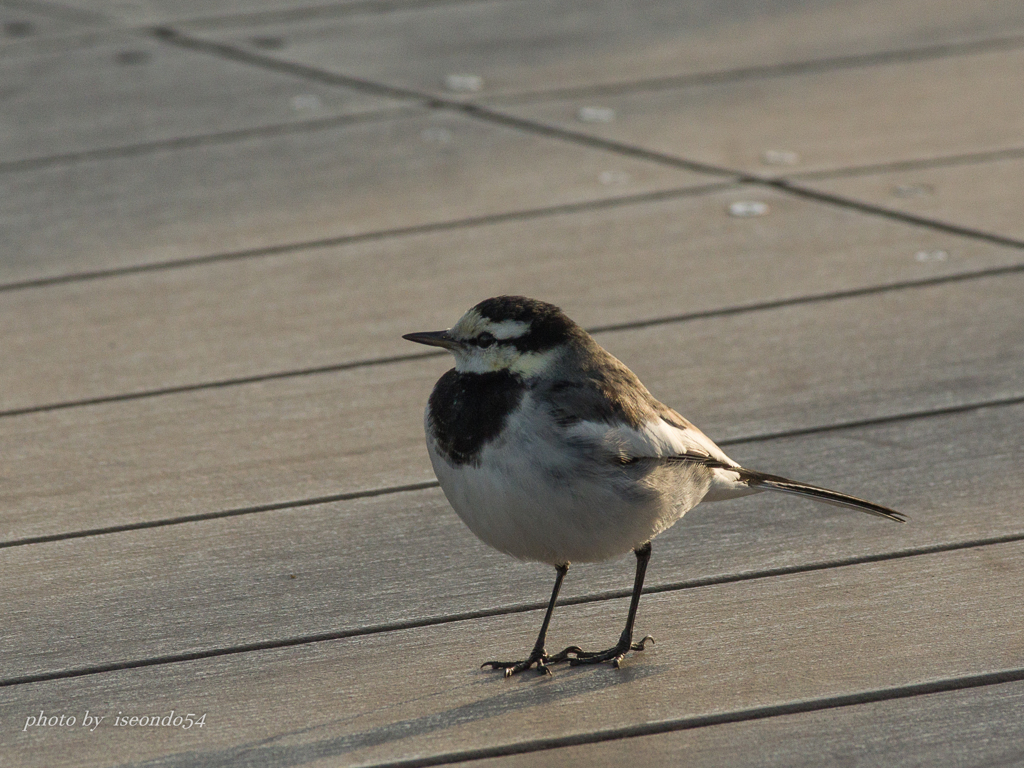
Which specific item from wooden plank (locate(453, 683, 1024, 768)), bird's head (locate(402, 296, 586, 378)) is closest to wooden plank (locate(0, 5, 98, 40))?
bird's head (locate(402, 296, 586, 378))

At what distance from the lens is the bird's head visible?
2326 millimetres

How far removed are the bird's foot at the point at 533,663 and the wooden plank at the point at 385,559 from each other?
0.68ft

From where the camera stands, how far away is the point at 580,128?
4715 millimetres

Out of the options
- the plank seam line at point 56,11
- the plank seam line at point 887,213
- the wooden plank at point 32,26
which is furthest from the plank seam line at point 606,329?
the plank seam line at point 56,11

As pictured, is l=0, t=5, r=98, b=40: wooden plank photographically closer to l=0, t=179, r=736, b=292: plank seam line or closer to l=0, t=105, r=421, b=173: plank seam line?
l=0, t=105, r=421, b=173: plank seam line

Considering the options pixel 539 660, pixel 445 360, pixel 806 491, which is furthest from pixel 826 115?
pixel 539 660

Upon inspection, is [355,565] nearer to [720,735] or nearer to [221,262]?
[720,735]

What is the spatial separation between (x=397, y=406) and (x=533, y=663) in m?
1.06

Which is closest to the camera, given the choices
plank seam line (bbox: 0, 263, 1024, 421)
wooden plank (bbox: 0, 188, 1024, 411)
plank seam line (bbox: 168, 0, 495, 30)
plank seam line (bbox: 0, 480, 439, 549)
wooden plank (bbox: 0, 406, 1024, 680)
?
wooden plank (bbox: 0, 406, 1024, 680)

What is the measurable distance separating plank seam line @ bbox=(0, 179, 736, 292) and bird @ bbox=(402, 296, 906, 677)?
1.67 metres

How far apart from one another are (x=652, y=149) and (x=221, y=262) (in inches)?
60.1

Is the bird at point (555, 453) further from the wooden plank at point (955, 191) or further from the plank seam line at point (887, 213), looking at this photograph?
the wooden plank at point (955, 191)

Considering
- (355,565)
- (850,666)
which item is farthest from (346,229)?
(850,666)

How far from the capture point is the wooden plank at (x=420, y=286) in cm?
339
